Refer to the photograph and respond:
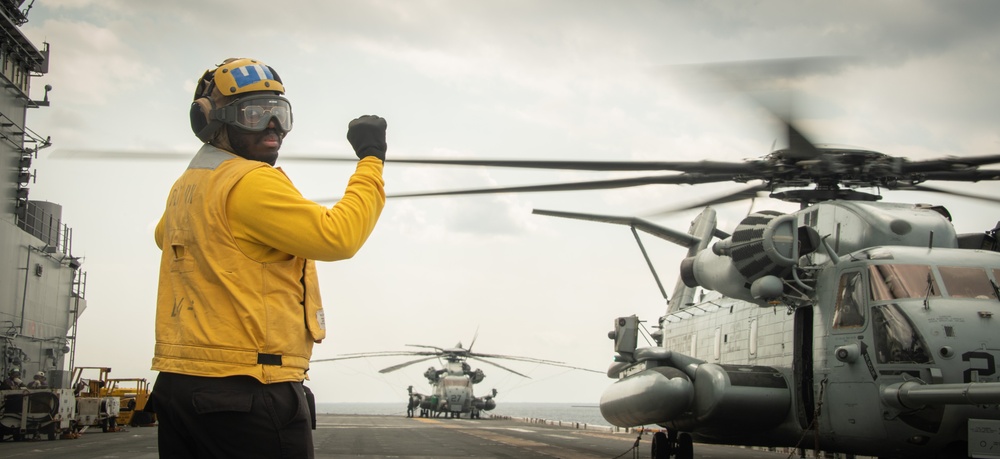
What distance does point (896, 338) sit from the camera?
10.2m

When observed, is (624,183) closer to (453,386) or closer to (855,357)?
(855,357)

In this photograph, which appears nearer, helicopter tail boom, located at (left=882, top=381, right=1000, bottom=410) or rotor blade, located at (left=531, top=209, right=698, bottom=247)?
helicopter tail boom, located at (left=882, top=381, right=1000, bottom=410)

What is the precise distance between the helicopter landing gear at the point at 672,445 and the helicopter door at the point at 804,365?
8.27 feet

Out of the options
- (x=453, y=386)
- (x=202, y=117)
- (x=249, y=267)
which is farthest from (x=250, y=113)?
(x=453, y=386)

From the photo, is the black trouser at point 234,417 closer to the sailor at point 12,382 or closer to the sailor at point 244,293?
the sailor at point 244,293

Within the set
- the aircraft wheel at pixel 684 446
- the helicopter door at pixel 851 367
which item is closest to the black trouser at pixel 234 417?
the helicopter door at pixel 851 367

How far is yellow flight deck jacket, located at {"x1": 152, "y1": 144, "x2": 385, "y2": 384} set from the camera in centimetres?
328

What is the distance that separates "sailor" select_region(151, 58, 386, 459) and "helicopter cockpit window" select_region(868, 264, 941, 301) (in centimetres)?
861

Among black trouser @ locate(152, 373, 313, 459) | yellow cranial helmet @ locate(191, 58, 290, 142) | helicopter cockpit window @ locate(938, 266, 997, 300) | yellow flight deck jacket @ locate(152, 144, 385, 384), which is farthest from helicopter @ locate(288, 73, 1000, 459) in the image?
black trouser @ locate(152, 373, 313, 459)

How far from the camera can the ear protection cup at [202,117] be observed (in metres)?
3.68

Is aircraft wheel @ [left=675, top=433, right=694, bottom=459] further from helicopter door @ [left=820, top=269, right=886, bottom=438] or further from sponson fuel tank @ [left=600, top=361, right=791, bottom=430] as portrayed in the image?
helicopter door @ [left=820, top=269, right=886, bottom=438]

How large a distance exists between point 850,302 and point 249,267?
364 inches

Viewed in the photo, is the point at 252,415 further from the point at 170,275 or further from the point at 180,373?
the point at 170,275

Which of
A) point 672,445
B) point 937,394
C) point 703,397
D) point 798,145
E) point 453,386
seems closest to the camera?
point 937,394
